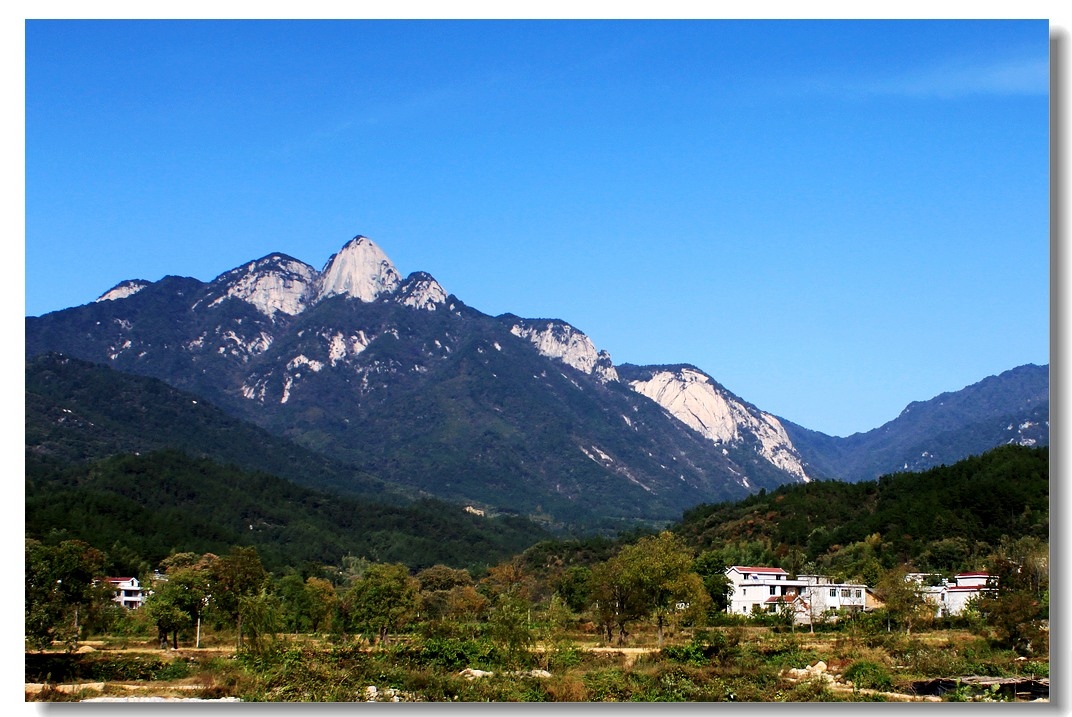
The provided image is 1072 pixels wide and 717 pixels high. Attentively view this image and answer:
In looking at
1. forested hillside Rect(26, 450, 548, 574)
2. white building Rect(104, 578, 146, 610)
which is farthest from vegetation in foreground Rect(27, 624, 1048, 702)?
forested hillside Rect(26, 450, 548, 574)

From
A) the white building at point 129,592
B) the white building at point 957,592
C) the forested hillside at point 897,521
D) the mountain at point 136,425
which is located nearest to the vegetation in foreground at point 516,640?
the white building at point 957,592

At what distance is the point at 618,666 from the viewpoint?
→ 2972 centimetres

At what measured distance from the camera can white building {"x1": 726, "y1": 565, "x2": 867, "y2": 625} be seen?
49.0 m

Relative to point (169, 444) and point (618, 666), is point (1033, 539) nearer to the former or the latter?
point (618, 666)

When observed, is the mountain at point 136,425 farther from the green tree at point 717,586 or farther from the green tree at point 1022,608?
the green tree at point 1022,608

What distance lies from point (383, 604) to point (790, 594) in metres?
19.0

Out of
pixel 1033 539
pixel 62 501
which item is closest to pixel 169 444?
pixel 62 501

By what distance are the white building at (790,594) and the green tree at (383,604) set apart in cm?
1442

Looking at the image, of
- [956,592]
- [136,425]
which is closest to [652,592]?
[956,592]

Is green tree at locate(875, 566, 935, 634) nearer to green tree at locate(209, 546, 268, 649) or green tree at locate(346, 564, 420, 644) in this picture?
green tree at locate(346, 564, 420, 644)

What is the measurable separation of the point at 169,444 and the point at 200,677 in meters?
156

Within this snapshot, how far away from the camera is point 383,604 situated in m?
41.8

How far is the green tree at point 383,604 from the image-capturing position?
1620 inches

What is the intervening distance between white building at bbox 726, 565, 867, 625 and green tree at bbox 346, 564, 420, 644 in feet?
47.3
